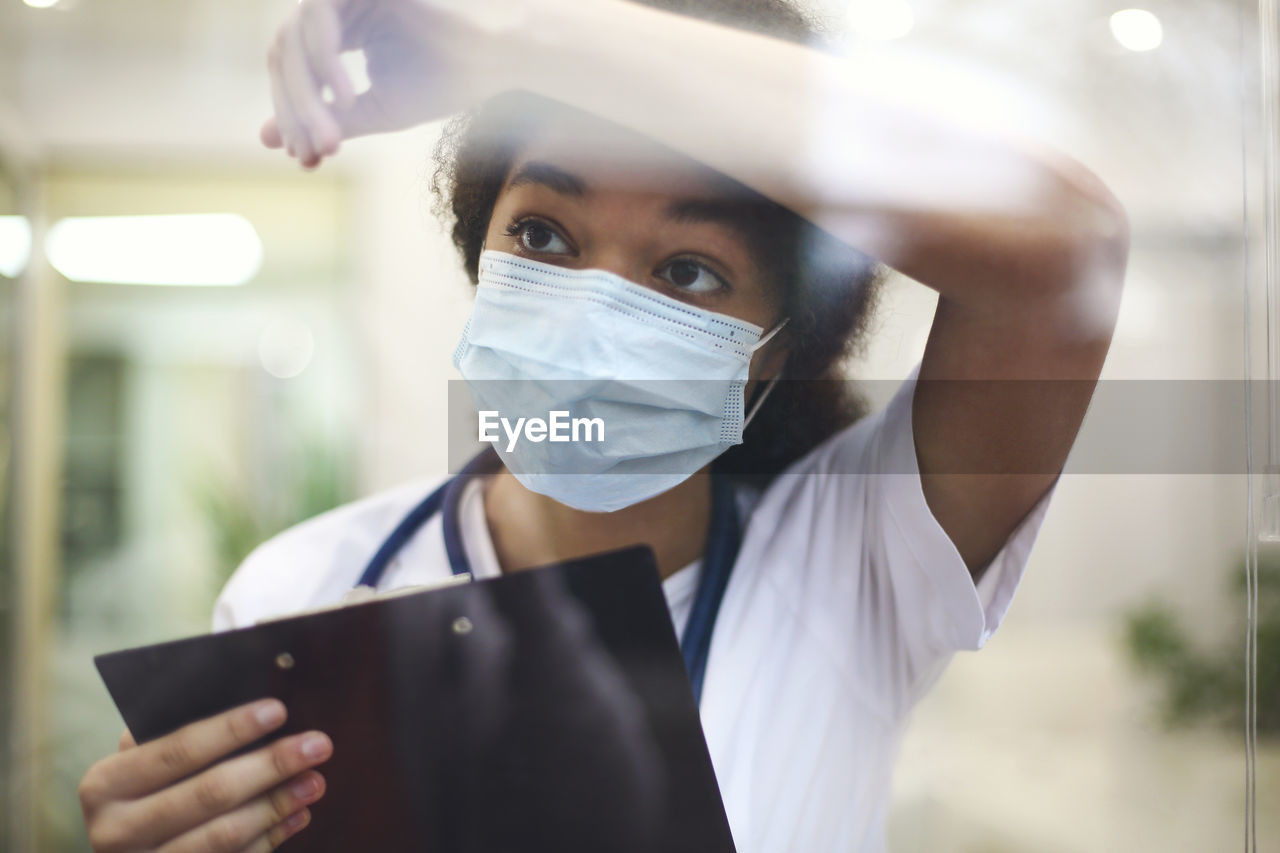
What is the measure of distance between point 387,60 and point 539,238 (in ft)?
0.50

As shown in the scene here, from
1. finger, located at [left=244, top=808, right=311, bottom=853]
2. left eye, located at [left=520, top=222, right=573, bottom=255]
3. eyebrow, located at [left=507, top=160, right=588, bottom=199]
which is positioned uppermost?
eyebrow, located at [left=507, top=160, right=588, bottom=199]

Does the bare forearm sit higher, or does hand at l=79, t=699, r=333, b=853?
the bare forearm

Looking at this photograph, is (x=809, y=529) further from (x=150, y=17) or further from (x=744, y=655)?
(x=150, y=17)

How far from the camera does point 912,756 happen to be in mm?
708

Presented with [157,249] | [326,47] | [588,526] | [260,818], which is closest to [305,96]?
[326,47]

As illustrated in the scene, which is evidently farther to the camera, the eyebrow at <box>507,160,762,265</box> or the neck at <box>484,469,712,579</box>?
the neck at <box>484,469,712,579</box>

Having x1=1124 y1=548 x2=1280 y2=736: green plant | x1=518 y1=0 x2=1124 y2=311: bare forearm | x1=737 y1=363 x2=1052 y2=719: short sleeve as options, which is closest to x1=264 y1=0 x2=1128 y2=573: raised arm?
x1=518 y1=0 x2=1124 y2=311: bare forearm

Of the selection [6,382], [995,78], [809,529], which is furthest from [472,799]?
[995,78]

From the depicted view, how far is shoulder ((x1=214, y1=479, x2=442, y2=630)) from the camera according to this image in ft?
2.37

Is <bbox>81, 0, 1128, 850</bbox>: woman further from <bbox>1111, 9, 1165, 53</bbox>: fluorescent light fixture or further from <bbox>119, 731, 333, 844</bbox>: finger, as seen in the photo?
<bbox>1111, 9, 1165, 53</bbox>: fluorescent light fixture

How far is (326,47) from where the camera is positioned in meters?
0.54

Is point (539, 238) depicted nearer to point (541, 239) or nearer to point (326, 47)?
point (541, 239)

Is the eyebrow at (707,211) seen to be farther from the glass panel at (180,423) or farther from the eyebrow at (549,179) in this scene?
the glass panel at (180,423)

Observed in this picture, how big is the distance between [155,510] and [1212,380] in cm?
88
